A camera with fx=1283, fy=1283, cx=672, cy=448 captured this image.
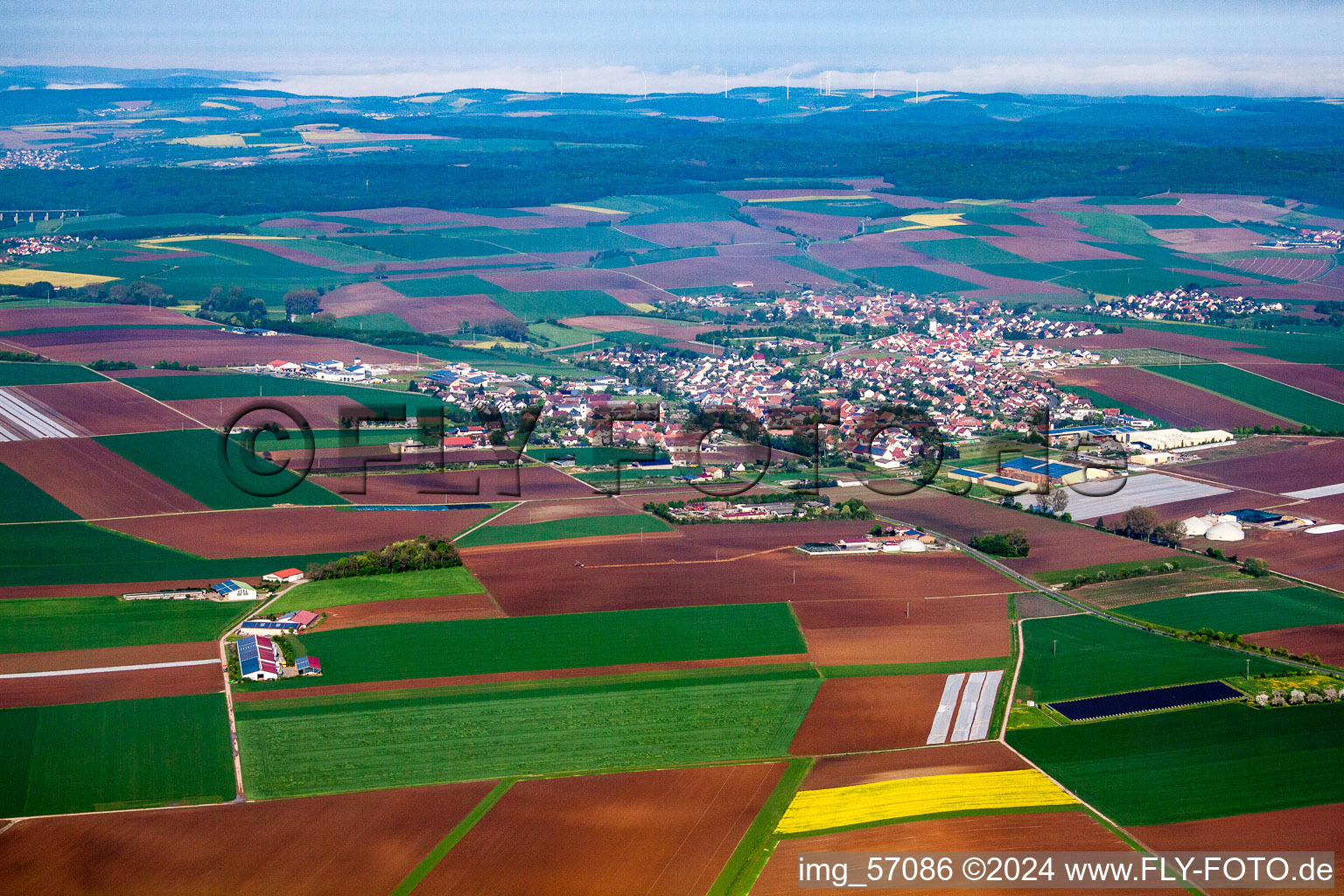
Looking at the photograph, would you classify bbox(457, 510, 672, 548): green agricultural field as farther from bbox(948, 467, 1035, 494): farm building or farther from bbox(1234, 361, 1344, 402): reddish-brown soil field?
bbox(1234, 361, 1344, 402): reddish-brown soil field

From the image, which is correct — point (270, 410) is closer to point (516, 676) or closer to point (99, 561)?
point (99, 561)

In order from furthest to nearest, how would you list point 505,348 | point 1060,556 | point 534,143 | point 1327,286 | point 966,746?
point 534,143, point 1327,286, point 505,348, point 1060,556, point 966,746

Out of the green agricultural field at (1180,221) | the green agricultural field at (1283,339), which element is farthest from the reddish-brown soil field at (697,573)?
the green agricultural field at (1180,221)

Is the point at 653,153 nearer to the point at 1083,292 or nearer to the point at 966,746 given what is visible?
the point at 1083,292

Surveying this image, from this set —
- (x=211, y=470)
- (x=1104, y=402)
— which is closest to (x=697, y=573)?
(x=211, y=470)


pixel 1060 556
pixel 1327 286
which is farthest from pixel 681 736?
pixel 1327 286

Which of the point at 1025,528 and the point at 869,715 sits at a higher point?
the point at 869,715

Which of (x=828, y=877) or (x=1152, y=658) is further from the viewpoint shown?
(x=1152, y=658)
